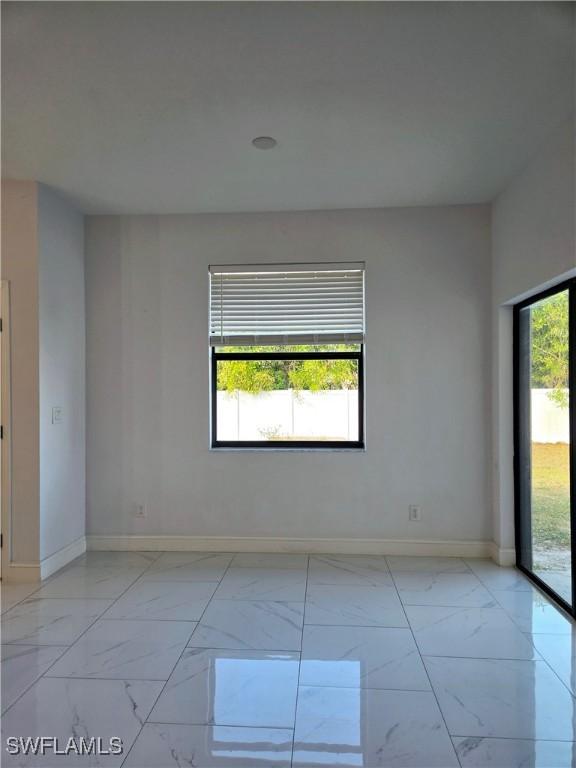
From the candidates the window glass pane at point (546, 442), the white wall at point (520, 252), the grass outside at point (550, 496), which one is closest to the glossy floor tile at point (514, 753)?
the window glass pane at point (546, 442)

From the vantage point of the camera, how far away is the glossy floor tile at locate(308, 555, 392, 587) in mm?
3201

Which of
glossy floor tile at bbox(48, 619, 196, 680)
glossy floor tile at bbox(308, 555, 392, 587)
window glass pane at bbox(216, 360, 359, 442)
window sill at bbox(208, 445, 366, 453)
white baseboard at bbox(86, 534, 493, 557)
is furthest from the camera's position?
window glass pane at bbox(216, 360, 359, 442)

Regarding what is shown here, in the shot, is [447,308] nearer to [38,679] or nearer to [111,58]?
[111,58]

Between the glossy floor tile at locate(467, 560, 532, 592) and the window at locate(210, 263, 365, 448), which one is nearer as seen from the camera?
the glossy floor tile at locate(467, 560, 532, 592)

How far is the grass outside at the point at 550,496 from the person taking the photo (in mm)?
2824

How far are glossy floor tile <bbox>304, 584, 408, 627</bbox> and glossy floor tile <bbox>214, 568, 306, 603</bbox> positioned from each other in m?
0.11

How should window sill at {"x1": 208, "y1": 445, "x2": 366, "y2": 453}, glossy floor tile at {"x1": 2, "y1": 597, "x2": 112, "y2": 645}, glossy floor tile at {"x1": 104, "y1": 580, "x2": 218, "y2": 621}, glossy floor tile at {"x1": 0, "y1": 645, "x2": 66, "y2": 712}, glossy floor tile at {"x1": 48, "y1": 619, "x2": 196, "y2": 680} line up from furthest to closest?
window sill at {"x1": 208, "y1": 445, "x2": 366, "y2": 453}
glossy floor tile at {"x1": 104, "y1": 580, "x2": 218, "y2": 621}
glossy floor tile at {"x1": 2, "y1": 597, "x2": 112, "y2": 645}
glossy floor tile at {"x1": 48, "y1": 619, "x2": 196, "y2": 680}
glossy floor tile at {"x1": 0, "y1": 645, "x2": 66, "y2": 712}

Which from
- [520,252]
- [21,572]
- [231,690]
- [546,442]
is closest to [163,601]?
[231,690]

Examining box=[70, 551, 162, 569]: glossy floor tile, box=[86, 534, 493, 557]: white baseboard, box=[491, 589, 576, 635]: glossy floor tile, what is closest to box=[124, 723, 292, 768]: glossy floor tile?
box=[491, 589, 576, 635]: glossy floor tile

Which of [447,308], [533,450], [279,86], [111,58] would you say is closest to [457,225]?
[447,308]

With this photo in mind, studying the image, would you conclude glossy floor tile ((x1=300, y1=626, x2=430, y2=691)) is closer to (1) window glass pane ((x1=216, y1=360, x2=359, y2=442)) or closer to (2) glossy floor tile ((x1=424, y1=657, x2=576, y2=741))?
(2) glossy floor tile ((x1=424, y1=657, x2=576, y2=741))

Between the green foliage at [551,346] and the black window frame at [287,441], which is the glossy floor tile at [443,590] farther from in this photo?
the green foliage at [551,346]

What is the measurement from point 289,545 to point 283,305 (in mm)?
1966

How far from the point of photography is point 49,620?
2684 millimetres
